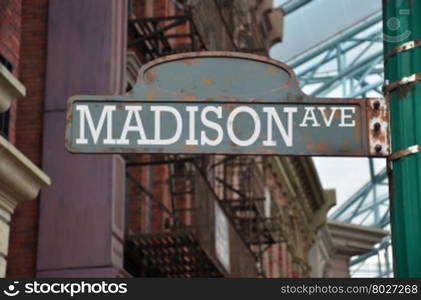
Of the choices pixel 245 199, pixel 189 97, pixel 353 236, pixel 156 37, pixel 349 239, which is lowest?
pixel 189 97

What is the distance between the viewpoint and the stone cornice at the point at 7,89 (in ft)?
38.8

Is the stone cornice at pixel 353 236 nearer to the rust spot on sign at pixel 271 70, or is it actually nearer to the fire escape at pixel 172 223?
the fire escape at pixel 172 223

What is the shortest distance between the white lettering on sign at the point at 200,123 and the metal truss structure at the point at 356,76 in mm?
44509

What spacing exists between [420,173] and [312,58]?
1972 inches

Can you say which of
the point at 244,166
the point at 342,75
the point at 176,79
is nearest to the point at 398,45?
the point at 176,79

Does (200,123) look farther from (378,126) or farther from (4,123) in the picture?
(4,123)

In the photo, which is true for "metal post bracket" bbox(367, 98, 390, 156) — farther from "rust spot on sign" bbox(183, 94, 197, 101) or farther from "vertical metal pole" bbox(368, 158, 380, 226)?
"vertical metal pole" bbox(368, 158, 380, 226)

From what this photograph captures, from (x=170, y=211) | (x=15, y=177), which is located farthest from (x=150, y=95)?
(x=170, y=211)

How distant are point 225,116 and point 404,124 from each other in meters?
0.83

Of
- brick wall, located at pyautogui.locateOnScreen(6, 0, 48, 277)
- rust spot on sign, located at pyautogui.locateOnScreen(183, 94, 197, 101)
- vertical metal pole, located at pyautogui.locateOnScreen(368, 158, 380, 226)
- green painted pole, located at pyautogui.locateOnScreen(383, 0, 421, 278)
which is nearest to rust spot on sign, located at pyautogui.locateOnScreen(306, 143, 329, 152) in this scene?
green painted pole, located at pyautogui.locateOnScreen(383, 0, 421, 278)

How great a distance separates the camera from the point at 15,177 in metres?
12.3

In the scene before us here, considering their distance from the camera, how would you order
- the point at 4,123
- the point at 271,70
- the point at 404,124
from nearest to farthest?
1. the point at 404,124
2. the point at 271,70
3. the point at 4,123

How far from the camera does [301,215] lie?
4622cm

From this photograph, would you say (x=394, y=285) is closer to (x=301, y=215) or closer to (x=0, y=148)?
(x=0, y=148)
